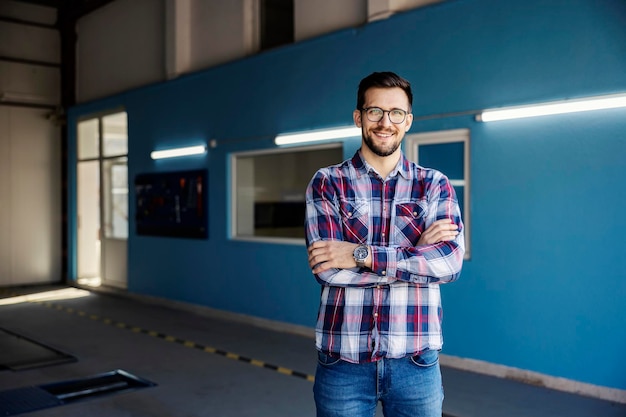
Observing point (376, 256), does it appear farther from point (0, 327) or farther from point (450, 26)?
point (0, 327)

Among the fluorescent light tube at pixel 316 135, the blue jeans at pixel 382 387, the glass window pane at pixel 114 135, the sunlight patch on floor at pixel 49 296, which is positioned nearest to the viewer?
the blue jeans at pixel 382 387

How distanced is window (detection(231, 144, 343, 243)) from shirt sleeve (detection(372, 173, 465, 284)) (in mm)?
5477

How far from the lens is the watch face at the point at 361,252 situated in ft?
6.15

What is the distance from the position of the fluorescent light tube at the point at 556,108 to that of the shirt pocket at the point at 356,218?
3.31 m

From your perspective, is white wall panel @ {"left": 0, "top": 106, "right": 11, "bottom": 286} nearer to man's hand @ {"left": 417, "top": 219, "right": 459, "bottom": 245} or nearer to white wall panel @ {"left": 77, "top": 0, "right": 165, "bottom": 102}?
white wall panel @ {"left": 77, "top": 0, "right": 165, "bottom": 102}

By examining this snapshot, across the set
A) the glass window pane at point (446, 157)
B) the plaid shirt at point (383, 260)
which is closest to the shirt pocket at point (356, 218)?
the plaid shirt at point (383, 260)

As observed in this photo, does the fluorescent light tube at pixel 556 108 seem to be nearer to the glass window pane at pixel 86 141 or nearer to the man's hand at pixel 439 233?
the man's hand at pixel 439 233

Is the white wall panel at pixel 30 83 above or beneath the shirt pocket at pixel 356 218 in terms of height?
above

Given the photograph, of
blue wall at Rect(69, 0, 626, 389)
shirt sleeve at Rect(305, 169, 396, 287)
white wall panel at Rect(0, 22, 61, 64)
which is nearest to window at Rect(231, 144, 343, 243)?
blue wall at Rect(69, 0, 626, 389)

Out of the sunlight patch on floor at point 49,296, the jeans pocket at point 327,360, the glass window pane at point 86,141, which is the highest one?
the glass window pane at point 86,141

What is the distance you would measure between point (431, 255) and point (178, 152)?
A: 24.2 ft

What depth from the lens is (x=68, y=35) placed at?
11.8 m

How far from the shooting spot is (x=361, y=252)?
1.88m

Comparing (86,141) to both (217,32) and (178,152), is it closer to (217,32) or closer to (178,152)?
(178,152)
